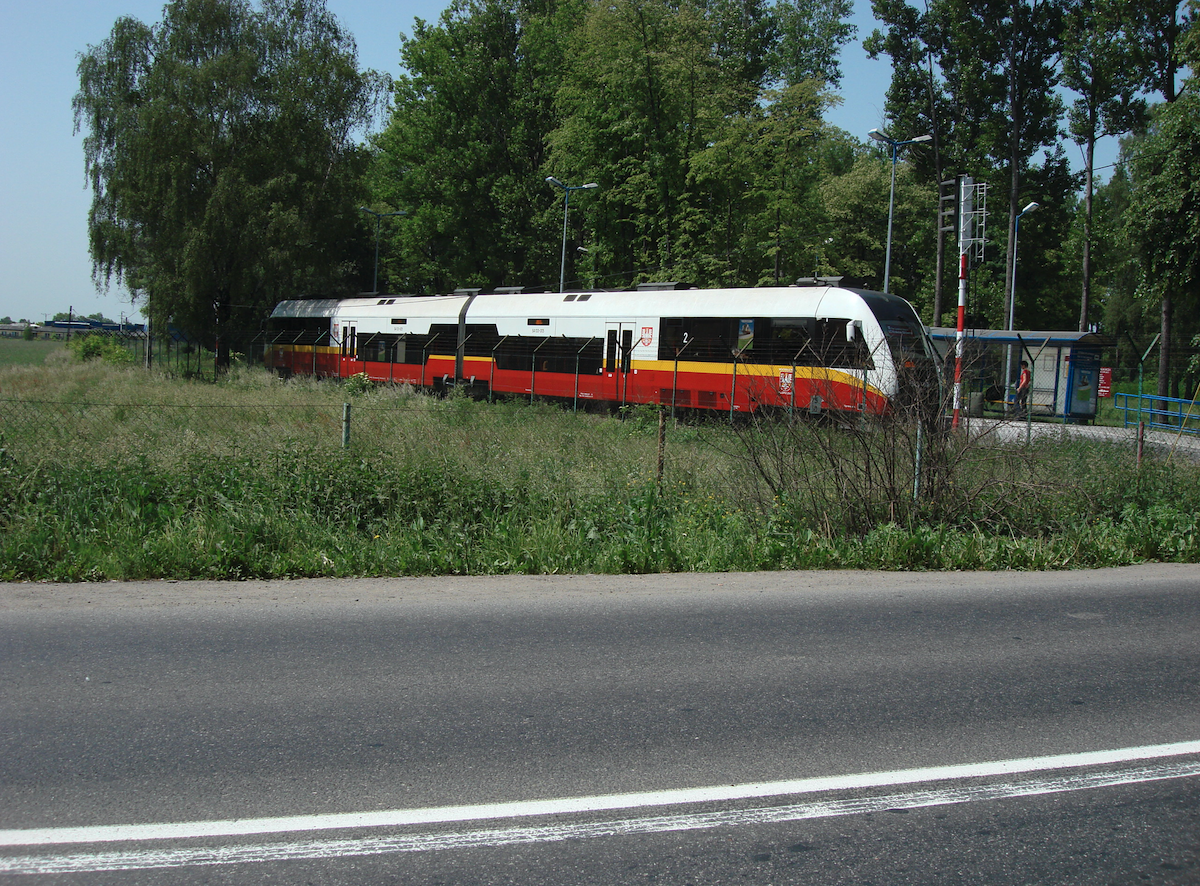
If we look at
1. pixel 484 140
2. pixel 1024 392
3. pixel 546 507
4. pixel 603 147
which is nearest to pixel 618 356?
pixel 1024 392

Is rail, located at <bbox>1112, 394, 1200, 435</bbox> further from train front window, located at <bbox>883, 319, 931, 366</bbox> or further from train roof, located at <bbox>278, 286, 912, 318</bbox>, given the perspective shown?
train roof, located at <bbox>278, 286, 912, 318</bbox>

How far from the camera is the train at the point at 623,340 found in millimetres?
20828

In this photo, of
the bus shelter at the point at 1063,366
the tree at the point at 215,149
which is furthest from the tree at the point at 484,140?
the bus shelter at the point at 1063,366

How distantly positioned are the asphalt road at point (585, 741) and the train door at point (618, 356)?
18044 mm

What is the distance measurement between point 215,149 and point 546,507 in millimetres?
33025

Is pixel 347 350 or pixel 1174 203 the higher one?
pixel 1174 203

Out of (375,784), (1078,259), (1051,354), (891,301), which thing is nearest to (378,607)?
(375,784)

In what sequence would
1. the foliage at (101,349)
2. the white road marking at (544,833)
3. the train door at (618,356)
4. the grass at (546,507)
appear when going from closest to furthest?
the white road marking at (544,833), the grass at (546,507), the train door at (618,356), the foliage at (101,349)

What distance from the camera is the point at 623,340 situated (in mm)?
25438

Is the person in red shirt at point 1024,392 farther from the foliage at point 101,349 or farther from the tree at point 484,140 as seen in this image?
the foliage at point 101,349

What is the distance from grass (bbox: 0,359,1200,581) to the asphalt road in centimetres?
112

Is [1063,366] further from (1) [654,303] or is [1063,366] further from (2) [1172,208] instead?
(1) [654,303]

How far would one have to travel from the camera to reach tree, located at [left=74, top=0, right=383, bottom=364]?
36.0 m

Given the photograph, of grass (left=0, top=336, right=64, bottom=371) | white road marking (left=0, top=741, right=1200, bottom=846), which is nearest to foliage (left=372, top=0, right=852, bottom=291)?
grass (left=0, top=336, right=64, bottom=371)
